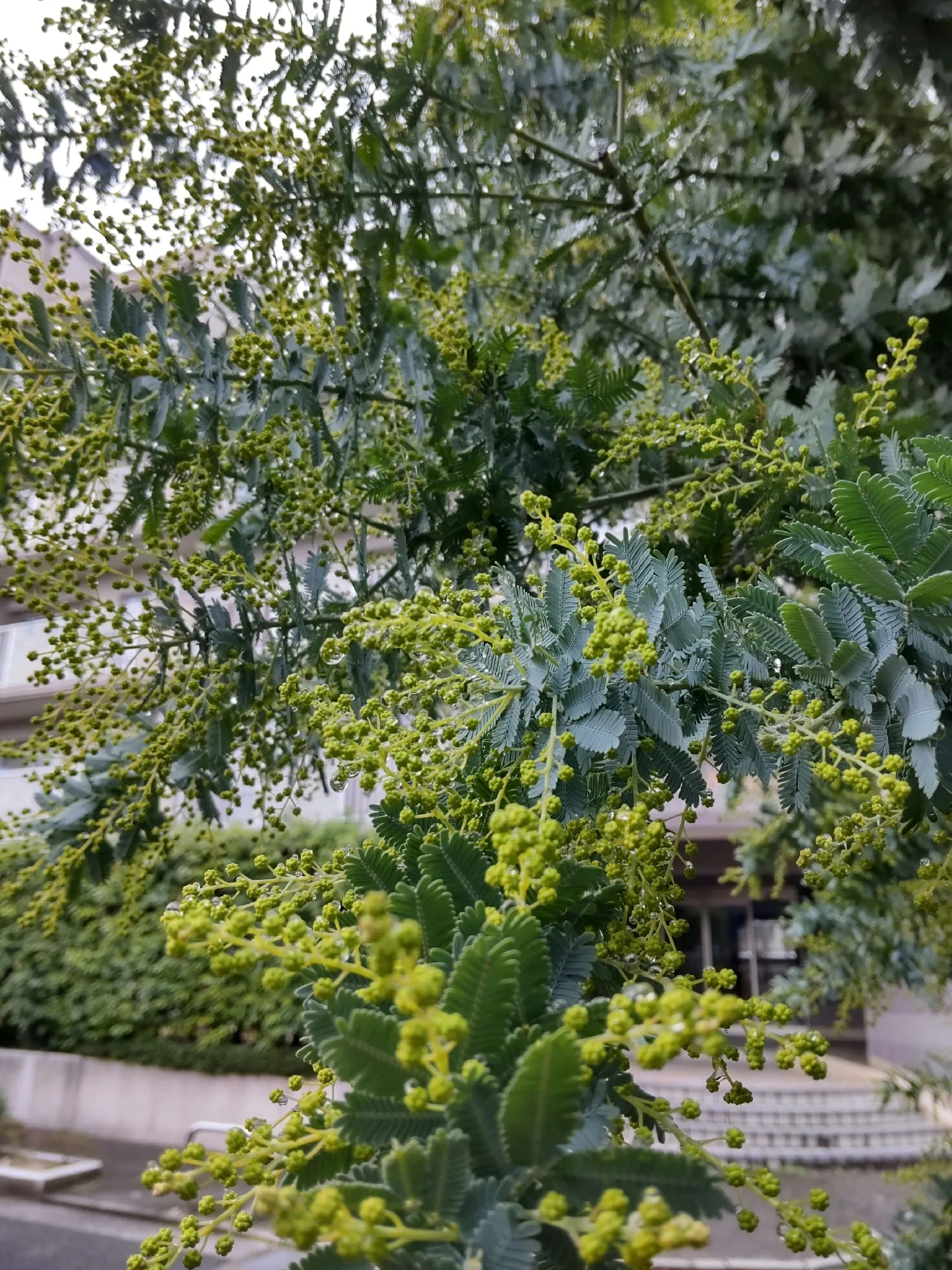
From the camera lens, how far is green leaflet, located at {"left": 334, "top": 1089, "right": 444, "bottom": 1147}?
0.52 m

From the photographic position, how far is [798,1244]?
1.95 feet

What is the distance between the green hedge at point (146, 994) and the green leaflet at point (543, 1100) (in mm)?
5934

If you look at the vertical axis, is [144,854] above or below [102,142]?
below

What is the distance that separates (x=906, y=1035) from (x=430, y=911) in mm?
9012

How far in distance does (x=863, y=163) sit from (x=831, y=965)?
302cm

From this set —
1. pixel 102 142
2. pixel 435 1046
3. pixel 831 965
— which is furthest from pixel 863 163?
pixel 831 965

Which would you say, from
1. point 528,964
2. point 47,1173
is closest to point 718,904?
point 47,1173

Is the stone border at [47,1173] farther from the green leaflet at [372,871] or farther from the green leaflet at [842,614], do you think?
the green leaflet at [842,614]

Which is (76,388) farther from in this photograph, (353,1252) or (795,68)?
(795,68)

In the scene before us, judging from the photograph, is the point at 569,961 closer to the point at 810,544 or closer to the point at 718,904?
the point at 810,544

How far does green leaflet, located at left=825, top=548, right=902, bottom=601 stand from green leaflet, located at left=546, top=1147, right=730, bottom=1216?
54 centimetres

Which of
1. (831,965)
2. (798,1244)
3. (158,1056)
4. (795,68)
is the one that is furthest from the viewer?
(158,1056)

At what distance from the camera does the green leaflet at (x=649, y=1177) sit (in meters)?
0.48

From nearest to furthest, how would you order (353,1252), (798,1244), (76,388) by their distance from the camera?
(353,1252), (798,1244), (76,388)
